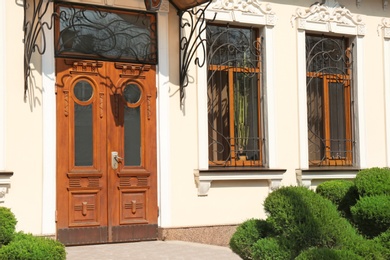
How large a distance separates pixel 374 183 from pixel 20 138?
449cm

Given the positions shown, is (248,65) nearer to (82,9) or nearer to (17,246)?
(82,9)

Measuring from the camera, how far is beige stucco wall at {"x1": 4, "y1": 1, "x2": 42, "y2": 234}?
8.17 metres

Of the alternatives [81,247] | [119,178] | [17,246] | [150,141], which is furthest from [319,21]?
[17,246]

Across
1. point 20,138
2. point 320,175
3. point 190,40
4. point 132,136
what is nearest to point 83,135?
point 132,136

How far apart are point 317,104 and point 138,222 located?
148 inches

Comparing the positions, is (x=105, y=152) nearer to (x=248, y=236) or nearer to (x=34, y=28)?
(x=34, y=28)

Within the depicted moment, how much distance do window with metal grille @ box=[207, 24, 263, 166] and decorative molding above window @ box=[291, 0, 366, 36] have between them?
34.2 inches

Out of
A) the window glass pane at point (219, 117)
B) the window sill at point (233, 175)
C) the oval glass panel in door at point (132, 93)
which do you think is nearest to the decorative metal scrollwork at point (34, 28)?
the oval glass panel in door at point (132, 93)

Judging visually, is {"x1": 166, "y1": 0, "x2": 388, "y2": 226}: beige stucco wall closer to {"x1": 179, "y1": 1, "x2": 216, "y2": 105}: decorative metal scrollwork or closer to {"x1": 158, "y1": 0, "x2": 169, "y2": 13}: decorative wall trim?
{"x1": 179, "y1": 1, "x2": 216, "y2": 105}: decorative metal scrollwork

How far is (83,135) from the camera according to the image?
28.7 feet

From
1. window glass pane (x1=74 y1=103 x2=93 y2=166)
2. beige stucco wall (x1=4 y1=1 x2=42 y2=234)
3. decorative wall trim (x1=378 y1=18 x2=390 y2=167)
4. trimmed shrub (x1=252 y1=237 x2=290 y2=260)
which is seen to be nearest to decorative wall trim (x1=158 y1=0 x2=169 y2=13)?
window glass pane (x1=74 y1=103 x2=93 y2=166)

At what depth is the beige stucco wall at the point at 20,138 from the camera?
817 centimetres

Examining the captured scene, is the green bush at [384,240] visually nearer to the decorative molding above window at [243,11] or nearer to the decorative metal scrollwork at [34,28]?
the decorative metal scrollwork at [34,28]

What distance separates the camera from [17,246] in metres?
6.00
